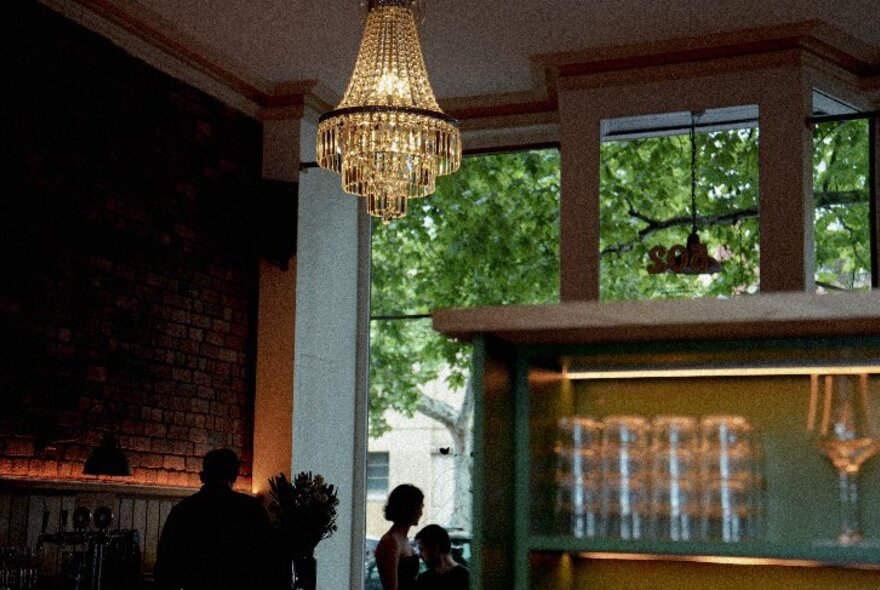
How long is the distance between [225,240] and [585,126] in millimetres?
2405

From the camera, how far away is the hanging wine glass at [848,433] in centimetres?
261

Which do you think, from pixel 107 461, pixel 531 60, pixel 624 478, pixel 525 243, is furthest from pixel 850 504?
pixel 525 243

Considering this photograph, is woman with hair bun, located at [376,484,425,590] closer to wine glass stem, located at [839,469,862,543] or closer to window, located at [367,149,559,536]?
window, located at [367,149,559,536]

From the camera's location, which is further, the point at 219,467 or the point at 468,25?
the point at 468,25

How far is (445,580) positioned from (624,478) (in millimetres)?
2365

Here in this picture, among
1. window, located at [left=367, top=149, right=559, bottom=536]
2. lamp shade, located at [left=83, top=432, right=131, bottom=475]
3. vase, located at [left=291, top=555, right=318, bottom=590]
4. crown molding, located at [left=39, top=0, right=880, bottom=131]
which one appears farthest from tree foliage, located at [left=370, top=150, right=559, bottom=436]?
lamp shade, located at [left=83, top=432, right=131, bottom=475]

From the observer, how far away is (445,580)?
4898mm

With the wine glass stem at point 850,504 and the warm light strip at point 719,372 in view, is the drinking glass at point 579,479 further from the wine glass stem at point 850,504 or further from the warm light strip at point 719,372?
the wine glass stem at point 850,504

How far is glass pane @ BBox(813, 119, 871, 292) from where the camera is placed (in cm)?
783

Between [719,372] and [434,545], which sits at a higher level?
[719,372]

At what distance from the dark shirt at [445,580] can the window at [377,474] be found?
13.0 ft

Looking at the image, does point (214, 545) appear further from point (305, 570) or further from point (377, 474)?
point (377, 474)

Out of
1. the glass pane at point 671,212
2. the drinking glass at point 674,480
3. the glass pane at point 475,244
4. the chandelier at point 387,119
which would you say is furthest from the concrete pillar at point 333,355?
the drinking glass at point 674,480

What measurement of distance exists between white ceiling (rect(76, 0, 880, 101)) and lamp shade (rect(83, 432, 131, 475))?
2.38 m
